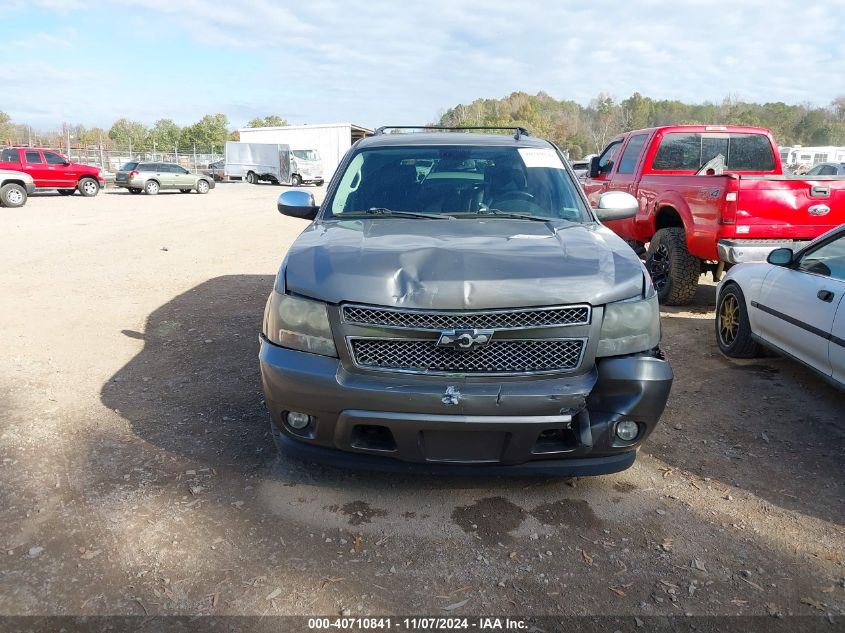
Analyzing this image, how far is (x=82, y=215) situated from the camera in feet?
56.2

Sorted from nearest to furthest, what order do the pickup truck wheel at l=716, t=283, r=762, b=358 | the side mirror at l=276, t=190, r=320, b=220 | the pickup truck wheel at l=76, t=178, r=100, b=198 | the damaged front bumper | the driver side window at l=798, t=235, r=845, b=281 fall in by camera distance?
the damaged front bumper
the driver side window at l=798, t=235, r=845, b=281
the side mirror at l=276, t=190, r=320, b=220
the pickup truck wheel at l=716, t=283, r=762, b=358
the pickup truck wheel at l=76, t=178, r=100, b=198

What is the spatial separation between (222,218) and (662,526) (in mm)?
15905

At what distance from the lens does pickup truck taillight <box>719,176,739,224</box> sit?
605 centimetres

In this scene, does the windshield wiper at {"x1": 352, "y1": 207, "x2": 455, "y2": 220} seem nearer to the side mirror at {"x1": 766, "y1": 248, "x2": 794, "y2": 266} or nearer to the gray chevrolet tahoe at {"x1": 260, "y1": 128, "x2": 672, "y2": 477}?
the gray chevrolet tahoe at {"x1": 260, "y1": 128, "x2": 672, "y2": 477}

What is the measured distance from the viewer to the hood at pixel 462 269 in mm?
2768

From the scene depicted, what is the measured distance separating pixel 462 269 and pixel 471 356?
387mm

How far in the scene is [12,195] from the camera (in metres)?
19.1

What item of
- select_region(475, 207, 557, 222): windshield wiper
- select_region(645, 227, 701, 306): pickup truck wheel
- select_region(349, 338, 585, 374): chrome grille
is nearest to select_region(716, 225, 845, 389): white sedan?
select_region(645, 227, 701, 306): pickup truck wheel

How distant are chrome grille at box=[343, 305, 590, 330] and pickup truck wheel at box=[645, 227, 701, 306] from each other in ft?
15.3

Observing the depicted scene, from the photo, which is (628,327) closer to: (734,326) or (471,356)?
(471,356)

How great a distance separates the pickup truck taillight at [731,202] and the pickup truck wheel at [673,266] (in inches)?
32.6

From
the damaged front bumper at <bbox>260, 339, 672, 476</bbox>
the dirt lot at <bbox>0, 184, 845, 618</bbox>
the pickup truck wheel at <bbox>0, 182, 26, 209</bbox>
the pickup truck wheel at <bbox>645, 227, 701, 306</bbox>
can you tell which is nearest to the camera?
the dirt lot at <bbox>0, 184, 845, 618</bbox>

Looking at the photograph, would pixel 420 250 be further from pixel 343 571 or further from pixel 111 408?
pixel 111 408

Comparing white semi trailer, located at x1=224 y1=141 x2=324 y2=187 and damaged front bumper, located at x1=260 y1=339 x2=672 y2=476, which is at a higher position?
white semi trailer, located at x1=224 y1=141 x2=324 y2=187
